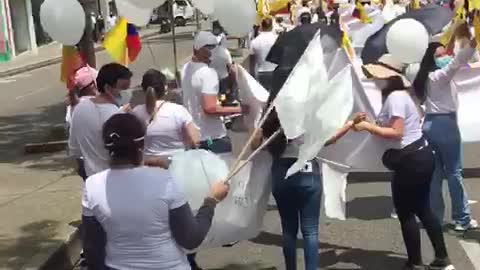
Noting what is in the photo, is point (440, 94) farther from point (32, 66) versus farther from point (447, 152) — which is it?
point (32, 66)

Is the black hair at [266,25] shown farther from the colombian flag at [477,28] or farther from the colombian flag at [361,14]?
the colombian flag at [477,28]

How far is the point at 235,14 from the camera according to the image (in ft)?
17.8

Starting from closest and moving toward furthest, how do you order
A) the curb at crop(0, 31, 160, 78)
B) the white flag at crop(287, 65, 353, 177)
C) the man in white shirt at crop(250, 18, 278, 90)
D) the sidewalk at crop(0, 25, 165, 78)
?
the white flag at crop(287, 65, 353, 177) → the man in white shirt at crop(250, 18, 278, 90) → the curb at crop(0, 31, 160, 78) → the sidewalk at crop(0, 25, 165, 78)

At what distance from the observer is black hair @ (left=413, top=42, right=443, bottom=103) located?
19.0 ft

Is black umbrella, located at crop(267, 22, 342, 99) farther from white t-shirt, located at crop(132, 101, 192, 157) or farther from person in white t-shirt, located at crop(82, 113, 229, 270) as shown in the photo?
person in white t-shirt, located at crop(82, 113, 229, 270)

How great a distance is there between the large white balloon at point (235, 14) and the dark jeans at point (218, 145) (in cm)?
112

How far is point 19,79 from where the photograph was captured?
25.6 meters

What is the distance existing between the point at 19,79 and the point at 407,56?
21.8m

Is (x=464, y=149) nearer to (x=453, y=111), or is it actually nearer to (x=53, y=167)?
(x=453, y=111)

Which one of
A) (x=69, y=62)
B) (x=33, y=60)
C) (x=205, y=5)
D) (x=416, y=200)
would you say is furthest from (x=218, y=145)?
(x=33, y=60)

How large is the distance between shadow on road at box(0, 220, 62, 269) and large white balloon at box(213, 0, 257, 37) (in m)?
2.52

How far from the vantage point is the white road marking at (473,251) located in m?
6.20

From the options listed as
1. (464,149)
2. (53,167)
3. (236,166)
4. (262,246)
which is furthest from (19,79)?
(236,166)

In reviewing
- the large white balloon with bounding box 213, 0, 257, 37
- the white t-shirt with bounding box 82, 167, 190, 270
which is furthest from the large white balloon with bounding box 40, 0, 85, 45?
the white t-shirt with bounding box 82, 167, 190, 270
